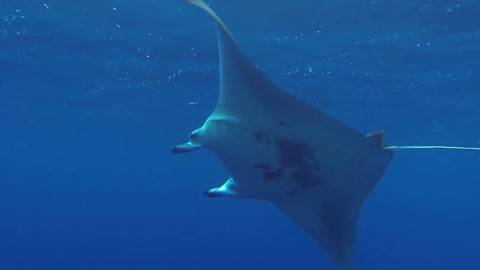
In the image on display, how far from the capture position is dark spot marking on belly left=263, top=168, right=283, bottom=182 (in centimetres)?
415

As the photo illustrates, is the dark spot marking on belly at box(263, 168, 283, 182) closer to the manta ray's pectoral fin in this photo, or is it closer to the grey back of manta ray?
the grey back of manta ray

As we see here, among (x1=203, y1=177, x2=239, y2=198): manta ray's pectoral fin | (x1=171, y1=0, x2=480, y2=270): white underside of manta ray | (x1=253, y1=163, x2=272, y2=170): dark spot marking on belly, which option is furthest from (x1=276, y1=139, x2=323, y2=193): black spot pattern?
(x1=203, y1=177, x2=239, y2=198): manta ray's pectoral fin

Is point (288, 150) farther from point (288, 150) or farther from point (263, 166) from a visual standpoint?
point (263, 166)

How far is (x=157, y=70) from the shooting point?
57.0 ft

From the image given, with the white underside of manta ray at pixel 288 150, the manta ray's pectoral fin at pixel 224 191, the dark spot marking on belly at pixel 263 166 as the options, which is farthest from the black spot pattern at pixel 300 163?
the manta ray's pectoral fin at pixel 224 191

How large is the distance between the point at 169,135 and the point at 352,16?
24341 millimetres

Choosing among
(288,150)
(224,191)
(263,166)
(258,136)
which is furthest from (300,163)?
(224,191)

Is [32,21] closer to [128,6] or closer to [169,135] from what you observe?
[128,6]

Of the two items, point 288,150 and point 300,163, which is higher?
point 288,150

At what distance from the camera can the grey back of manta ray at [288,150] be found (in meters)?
3.89

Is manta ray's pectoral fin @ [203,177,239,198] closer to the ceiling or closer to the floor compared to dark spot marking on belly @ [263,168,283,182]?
closer to the floor

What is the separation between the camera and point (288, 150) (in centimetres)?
408

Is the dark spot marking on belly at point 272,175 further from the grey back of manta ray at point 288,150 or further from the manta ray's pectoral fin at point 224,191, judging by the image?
the manta ray's pectoral fin at point 224,191

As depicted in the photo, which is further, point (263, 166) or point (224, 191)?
point (224, 191)
